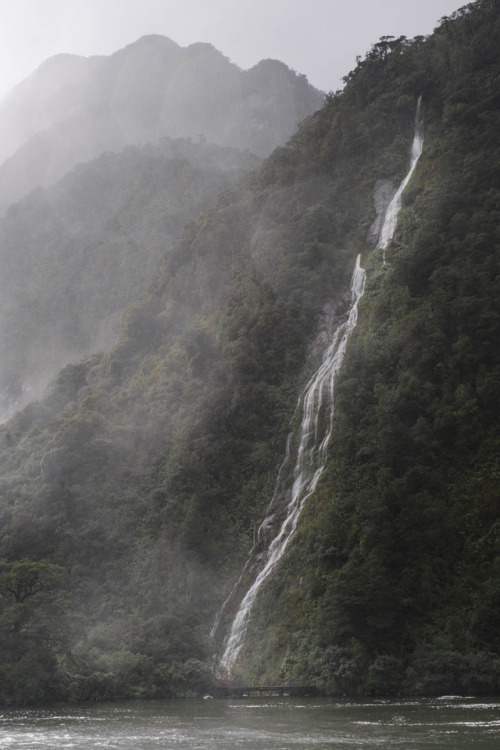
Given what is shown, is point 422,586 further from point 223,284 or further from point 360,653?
point 223,284

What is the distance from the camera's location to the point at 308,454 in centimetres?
4075

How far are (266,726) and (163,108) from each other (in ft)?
444

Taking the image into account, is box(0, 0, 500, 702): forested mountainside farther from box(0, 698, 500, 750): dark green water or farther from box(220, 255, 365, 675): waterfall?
box(0, 698, 500, 750): dark green water

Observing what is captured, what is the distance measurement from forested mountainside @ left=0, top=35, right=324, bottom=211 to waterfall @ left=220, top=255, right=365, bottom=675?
282 ft

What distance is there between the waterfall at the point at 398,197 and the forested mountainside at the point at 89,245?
33257mm

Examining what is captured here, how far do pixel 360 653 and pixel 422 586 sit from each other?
3900 millimetres

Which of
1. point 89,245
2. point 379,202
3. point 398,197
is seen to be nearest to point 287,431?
point 398,197

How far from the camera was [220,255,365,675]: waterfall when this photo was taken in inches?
1372

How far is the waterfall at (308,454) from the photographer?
3484 cm

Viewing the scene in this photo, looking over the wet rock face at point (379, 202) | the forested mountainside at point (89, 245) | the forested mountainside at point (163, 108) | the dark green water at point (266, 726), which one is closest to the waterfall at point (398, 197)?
the wet rock face at point (379, 202)

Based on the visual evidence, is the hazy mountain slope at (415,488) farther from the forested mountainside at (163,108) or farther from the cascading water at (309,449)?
the forested mountainside at (163,108)

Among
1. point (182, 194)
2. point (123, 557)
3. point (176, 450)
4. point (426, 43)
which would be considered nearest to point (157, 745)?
point (123, 557)

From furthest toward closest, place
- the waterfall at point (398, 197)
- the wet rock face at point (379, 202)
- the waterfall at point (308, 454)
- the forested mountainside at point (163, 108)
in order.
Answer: the forested mountainside at point (163, 108) < the wet rock face at point (379, 202) < the waterfall at point (398, 197) < the waterfall at point (308, 454)

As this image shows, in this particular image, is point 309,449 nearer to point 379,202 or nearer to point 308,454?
point 308,454
